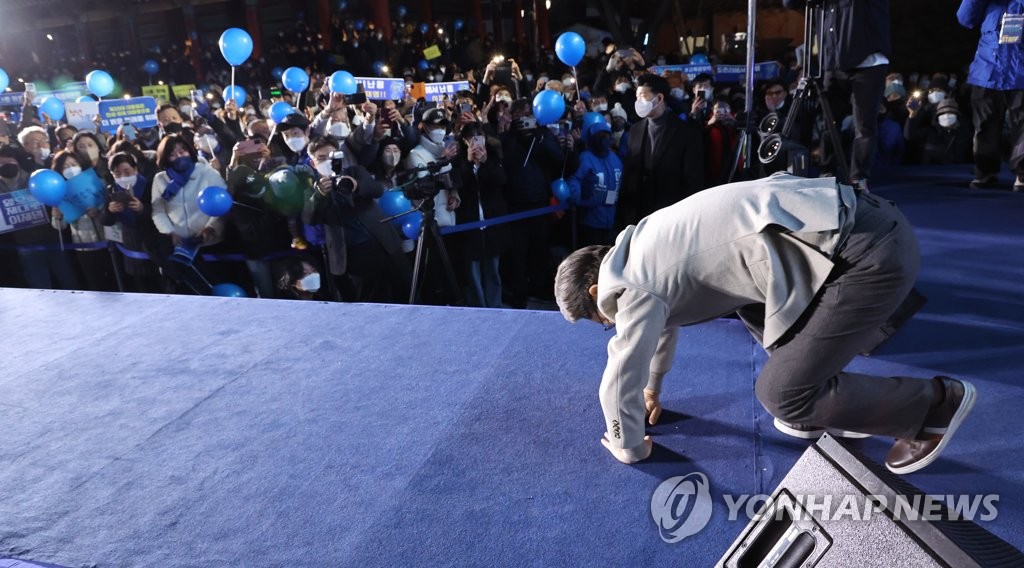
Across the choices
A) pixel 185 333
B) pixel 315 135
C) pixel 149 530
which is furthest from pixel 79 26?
pixel 149 530

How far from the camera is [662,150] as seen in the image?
4090 millimetres

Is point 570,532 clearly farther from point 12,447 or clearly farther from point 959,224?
point 959,224

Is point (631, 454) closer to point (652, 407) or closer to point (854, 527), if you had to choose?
point (652, 407)

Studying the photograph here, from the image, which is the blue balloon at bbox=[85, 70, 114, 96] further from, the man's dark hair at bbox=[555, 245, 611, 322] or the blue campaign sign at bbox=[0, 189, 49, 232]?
the man's dark hair at bbox=[555, 245, 611, 322]

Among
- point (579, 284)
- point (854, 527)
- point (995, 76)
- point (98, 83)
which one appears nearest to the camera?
point (854, 527)

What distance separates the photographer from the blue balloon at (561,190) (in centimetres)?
409

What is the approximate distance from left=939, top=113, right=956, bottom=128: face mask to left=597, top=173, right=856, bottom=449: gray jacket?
5278 millimetres

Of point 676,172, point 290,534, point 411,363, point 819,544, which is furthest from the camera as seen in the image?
point 676,172

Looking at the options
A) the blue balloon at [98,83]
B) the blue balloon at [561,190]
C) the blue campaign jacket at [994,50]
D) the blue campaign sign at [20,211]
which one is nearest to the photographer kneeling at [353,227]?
the blue balloon at [561,190]

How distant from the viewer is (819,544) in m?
0.92

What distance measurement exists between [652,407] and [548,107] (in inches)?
107

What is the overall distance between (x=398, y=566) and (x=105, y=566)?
0.70 metres

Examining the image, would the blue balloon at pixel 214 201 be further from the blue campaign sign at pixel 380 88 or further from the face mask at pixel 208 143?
the blue campaign sign at pixel 380 88

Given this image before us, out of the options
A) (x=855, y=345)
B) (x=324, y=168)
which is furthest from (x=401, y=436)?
(x=324, y=168)
